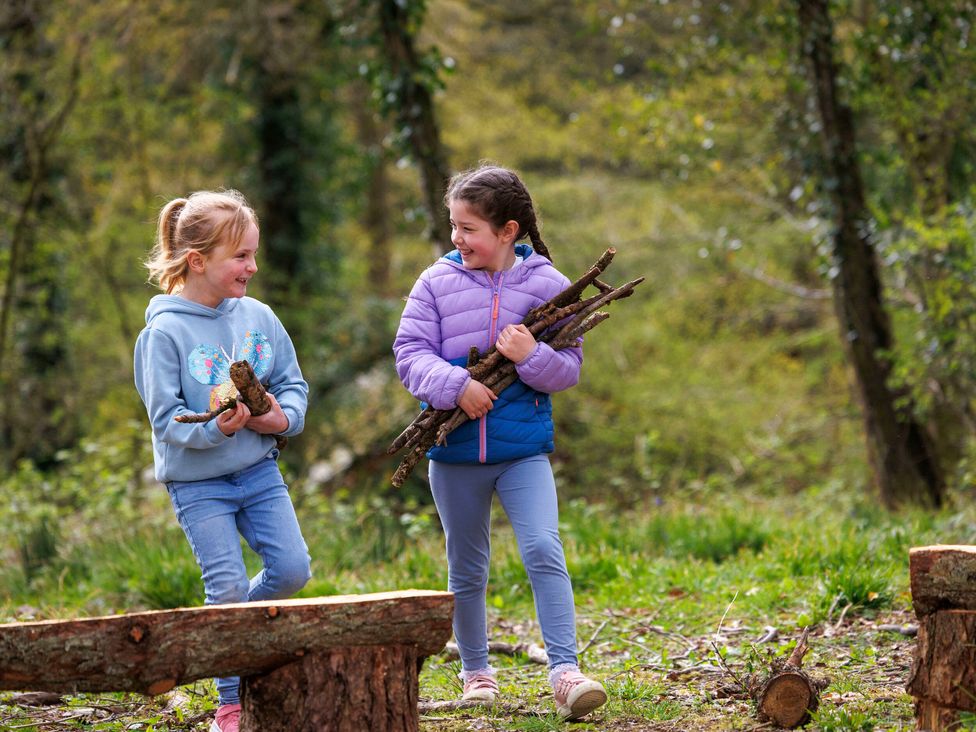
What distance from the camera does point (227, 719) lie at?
384 cm

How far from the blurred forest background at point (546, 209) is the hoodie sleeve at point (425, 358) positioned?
3273 millimetres

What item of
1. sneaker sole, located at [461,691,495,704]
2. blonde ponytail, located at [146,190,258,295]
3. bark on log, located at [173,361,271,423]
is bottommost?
sneaker sole, located at [461,691,495,704]

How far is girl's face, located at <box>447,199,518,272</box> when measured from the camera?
4227mm

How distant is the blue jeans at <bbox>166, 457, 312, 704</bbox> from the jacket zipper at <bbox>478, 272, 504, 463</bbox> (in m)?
0.74

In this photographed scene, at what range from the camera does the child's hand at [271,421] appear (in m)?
3.86

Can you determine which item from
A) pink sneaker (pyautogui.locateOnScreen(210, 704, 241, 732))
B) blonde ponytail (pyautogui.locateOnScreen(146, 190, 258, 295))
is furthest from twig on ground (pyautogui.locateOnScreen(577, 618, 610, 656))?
blonde ponytail (pyautogui.locateOnScreen(146, 190, 258, 295))

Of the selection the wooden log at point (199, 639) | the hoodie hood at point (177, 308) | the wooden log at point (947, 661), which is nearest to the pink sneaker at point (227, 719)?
the wooden log at point (199, 639)

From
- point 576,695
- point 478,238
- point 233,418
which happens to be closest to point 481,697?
point 576,695

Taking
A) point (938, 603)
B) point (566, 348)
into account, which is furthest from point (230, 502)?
point (938, 603)

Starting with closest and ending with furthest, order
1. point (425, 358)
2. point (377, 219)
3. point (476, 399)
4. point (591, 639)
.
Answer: point (476, 399) < point (425, 358) < point (591, 639) < point (377, 219)

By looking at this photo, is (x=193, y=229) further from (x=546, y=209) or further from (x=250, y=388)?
(x=546, y=209)

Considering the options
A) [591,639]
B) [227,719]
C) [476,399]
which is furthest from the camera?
[591,639]

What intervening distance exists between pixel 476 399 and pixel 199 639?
4.41 ft

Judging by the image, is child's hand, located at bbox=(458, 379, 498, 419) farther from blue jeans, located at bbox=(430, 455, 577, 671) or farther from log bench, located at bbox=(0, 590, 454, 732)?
log bench, located at bbox=(0, 590, 454, 732)
